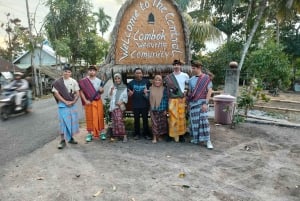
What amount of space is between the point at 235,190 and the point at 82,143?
3370mm

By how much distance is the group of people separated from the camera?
584 cm

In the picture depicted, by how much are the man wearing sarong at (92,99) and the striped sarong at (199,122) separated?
1.92 m

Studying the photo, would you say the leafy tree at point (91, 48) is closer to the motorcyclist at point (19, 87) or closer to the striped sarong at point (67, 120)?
the motorcyclist at point (19, 87)

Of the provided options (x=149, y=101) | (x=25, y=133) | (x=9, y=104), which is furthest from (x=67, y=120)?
(x=9, y=104)

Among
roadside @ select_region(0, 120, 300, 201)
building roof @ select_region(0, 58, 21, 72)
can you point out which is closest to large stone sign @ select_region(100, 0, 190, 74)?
roadside @ select_region(0, 120, 300, 201)

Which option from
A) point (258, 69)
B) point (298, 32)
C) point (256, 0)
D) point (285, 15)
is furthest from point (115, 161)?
point (298, 32)

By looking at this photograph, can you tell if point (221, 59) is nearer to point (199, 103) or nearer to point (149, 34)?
point (149, 34)

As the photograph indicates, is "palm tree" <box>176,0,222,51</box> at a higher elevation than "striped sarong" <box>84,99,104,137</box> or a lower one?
higher

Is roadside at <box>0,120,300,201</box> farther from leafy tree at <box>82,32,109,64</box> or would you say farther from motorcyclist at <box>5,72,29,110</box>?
leafy tree at <box>82,32,109,64</box>

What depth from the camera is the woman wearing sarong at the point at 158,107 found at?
6074mm

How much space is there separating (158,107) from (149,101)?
0.74 ft

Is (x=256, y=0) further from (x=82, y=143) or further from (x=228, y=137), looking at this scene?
(x=82, y=143)

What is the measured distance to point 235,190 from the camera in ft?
13.3

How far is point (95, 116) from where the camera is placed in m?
6.29
